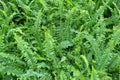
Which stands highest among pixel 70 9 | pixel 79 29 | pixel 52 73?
pixel 70 9

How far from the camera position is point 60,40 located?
3570mm

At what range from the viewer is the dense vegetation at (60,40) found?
10.4 feet

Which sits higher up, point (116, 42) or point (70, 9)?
point (70, 9)

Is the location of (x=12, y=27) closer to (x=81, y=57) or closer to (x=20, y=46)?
(x=20, y=46)

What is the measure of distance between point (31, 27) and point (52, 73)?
78 cm

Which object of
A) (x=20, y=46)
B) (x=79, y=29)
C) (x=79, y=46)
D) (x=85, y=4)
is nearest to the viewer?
(x=20, y=46)

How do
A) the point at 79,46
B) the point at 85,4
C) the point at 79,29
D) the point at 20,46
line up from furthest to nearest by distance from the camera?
the point at 85,4 < the point at 79,29 < the point at 79,46 < the point at 20,46

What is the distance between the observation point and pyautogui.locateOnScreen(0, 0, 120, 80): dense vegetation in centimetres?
318

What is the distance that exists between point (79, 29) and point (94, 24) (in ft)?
0.75

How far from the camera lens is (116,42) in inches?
131

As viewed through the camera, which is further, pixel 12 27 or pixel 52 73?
pixel 12 27

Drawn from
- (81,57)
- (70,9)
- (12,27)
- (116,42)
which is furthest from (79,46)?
(12,27)

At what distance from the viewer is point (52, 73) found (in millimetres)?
3213

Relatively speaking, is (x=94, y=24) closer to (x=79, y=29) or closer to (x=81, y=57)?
(x=79, y=29)
